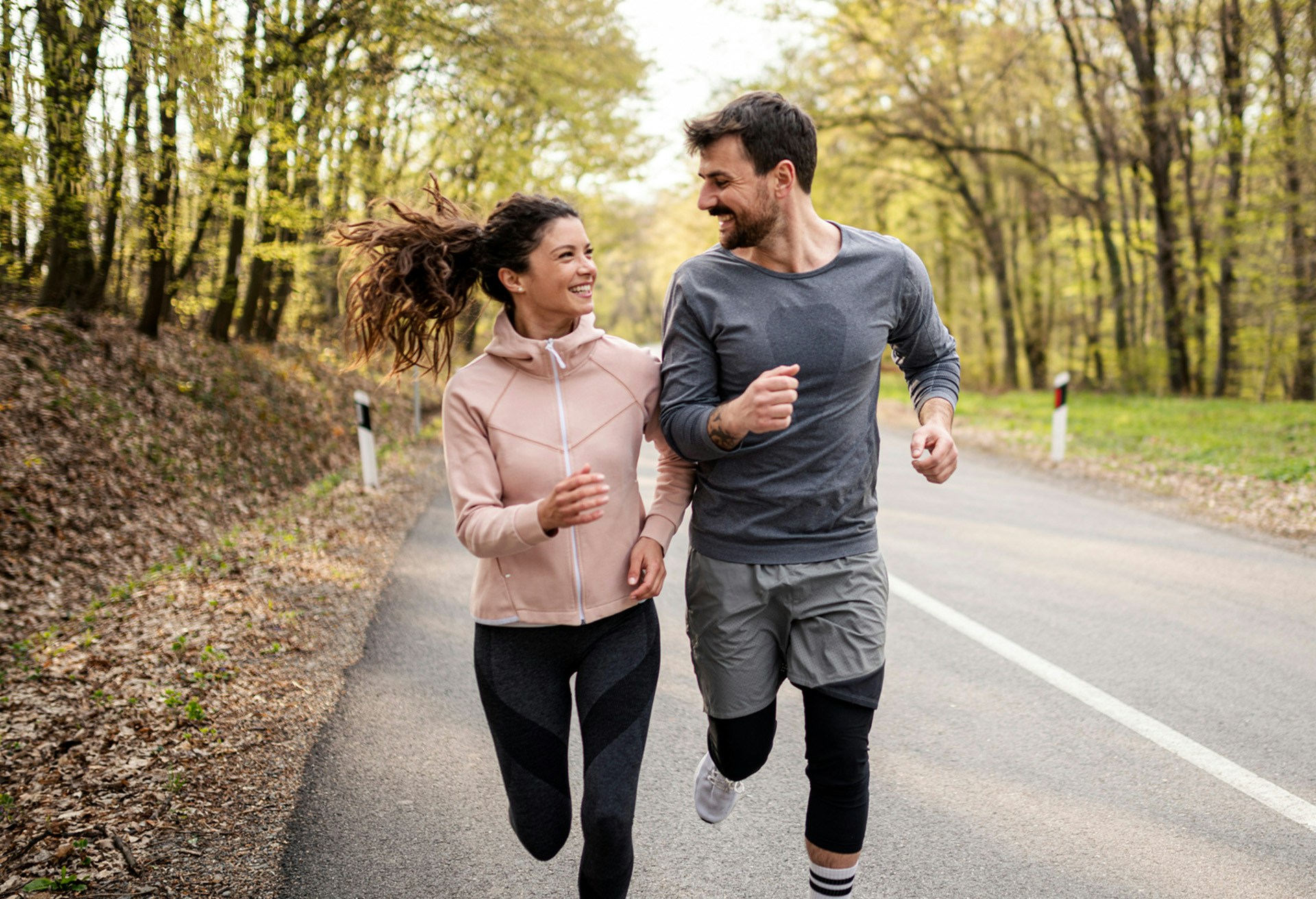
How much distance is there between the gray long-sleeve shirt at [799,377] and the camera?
8.30 feet

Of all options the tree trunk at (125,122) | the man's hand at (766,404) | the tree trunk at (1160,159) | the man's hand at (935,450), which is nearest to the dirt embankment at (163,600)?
the tree trunk at (125,122)

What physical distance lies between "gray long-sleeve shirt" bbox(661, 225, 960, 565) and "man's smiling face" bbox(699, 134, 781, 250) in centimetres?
11

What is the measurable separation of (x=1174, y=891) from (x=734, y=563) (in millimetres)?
1648

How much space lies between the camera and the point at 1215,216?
1939 centimetres

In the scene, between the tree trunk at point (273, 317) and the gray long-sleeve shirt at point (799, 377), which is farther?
the tree trunk at point (273, 317)

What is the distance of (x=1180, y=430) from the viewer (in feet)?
45.1

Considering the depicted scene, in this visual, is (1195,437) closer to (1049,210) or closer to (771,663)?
(771,663)

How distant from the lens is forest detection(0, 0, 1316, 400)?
5871 mm

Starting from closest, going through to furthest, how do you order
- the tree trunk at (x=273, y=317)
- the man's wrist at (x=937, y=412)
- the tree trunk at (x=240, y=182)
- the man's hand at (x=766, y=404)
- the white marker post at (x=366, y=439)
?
the man's hand at (x=766, y=404), the man's wrist at (x=937, y=412), the tree trunk at (x=240, y=182), the white marker post at (x=366, y=439), the tree trunk at (x=273, y=317)

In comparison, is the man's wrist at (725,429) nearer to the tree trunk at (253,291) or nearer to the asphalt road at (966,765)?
the asphalt road at (966,765)

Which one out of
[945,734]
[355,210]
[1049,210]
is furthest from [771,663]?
[1049,210]

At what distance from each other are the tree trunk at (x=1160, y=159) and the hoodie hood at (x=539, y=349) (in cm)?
1838

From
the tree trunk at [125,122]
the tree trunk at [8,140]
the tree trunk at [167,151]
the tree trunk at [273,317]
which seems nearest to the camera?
the tree trunk at [8,140]

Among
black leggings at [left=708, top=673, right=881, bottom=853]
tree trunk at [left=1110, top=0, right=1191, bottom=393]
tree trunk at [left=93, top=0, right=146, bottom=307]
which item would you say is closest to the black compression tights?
black leggings at [left=708, top=673, right=881, bottom=853]
